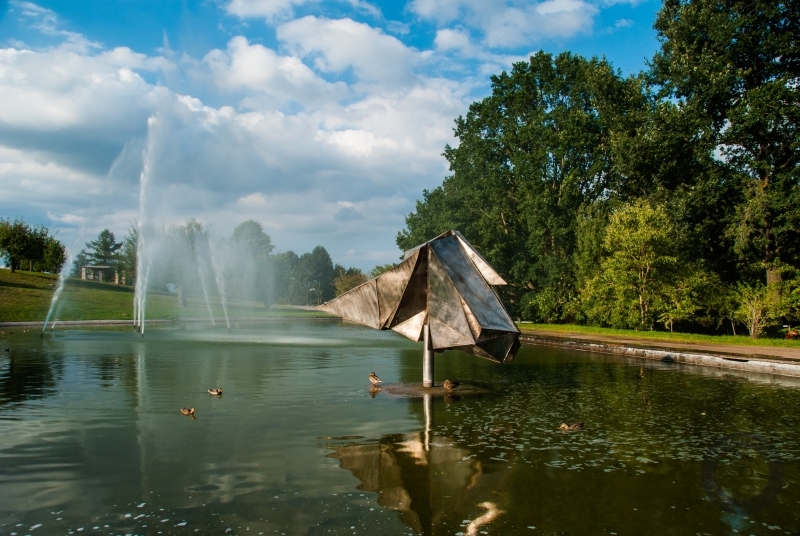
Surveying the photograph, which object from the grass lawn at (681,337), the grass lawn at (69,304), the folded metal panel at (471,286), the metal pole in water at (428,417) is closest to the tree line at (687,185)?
the grass lawn at (681,337)

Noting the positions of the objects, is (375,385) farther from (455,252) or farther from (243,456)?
(243,456)

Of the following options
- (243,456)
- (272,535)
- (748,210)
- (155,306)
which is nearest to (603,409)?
(243,456)

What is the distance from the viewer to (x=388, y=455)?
1120 cm

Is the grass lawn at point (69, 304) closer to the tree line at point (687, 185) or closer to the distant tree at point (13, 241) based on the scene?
the distant tree at point (13, 241)

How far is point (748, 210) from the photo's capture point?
36.5 meters

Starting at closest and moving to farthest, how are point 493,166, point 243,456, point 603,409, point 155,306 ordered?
point 243,456 → point 603,409 → point 493,166 → point 155,306

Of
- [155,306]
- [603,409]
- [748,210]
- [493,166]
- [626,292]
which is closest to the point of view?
[603,409]

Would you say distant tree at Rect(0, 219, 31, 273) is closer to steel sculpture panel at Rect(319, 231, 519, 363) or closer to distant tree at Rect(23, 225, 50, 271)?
distant tree at Rect(23, 225, 50, 271)

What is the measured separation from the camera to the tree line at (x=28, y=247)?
2872 inches

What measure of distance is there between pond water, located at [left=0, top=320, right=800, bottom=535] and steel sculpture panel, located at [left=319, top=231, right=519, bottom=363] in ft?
5.61

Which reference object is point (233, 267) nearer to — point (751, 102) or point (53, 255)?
point (53, 255)

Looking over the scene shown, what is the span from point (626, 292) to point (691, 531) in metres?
34.9

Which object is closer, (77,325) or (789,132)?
(789,132)

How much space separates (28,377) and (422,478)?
1639 centimetres
